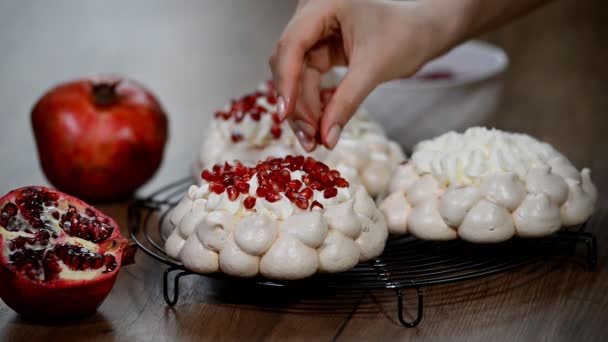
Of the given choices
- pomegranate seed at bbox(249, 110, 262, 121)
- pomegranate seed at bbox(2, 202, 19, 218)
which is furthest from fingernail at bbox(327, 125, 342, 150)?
pomegranate seed at bbox(2, 202, 19, 218)

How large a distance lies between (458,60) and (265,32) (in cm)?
110

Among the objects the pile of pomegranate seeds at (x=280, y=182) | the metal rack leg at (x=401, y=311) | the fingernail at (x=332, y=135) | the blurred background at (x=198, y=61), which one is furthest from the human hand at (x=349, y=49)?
the blurred background at (x=198, y=61)

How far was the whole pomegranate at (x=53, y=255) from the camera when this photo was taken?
4.13ft

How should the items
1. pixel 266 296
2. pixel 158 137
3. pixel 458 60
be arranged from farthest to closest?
pixel 458 60
pixel 158 137
pixel 266 296

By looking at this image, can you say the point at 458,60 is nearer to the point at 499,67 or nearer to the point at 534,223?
the point at 499,67

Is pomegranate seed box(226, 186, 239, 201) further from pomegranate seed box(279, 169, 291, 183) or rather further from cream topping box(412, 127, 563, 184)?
cream topping box(412, 127, 563, 184)

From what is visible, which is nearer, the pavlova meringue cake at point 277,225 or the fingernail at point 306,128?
the pavlova meringue cake at point 277,225

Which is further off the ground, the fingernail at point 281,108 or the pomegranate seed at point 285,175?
the fingernail at point 281,108

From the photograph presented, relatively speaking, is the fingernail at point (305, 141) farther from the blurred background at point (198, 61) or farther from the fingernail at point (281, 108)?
the blurred background at point (198, 61)

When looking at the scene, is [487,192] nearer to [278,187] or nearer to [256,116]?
[278,187]

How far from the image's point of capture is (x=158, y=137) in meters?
2.00

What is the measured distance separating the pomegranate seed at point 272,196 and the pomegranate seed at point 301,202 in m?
0.03

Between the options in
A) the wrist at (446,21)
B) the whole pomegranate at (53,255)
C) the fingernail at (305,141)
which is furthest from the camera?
the wrist at (446,21)

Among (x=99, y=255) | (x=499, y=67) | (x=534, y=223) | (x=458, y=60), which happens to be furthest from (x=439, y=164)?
(x=458, y=60)
